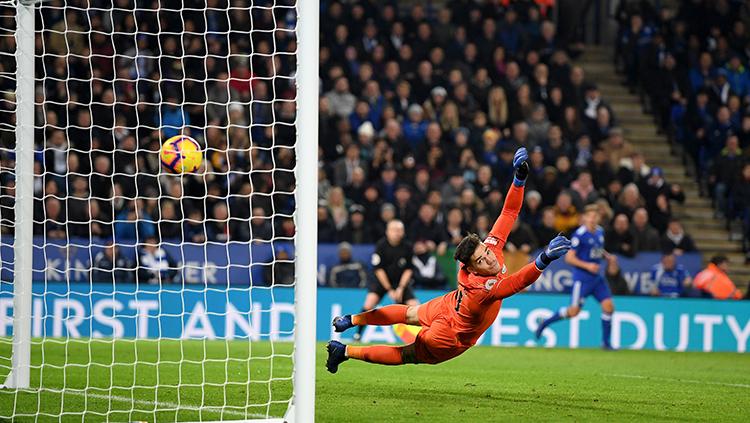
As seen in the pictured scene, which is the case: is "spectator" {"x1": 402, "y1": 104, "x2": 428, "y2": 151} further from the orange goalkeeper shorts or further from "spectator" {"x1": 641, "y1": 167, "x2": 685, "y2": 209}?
the orange goalkeeper shorts

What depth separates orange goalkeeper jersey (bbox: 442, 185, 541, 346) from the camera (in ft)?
26.5

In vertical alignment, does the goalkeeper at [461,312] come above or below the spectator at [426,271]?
above

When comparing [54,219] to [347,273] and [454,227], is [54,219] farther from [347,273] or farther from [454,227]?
[454,227]

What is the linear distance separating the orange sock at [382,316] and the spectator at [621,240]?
7.70m

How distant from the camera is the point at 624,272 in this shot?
15.7 metres

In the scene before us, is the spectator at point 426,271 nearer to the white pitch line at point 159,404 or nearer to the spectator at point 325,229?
the spectator at point 325,229

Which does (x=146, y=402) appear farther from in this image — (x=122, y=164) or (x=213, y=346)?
(x=122, y=164)

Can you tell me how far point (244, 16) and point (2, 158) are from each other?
468 centimetres

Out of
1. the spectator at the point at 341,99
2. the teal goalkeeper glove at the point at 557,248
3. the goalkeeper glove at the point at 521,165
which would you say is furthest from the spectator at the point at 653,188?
the teal goalkeeper glove at the point at 557,248

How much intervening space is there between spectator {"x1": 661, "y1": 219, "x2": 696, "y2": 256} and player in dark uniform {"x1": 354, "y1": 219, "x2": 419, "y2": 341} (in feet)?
14.5

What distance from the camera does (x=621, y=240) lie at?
15.8 metres

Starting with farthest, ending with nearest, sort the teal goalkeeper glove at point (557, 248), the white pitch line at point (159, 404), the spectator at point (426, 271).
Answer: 1. the spectator at point (426, 271)
2. the white pitch line at point (159, 404)
3. the teal goalkeeper glove at point (557, 248)

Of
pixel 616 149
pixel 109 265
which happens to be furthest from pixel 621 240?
pixel 109 265

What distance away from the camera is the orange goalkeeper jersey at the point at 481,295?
806 cm
